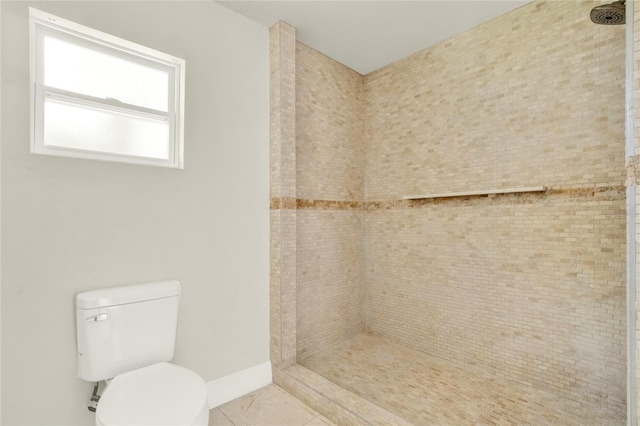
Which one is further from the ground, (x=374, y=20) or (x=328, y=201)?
(x=374, y=20)

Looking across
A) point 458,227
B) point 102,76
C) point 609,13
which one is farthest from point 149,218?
point 609,13

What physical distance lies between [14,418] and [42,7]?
6.51ft

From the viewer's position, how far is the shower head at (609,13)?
155 centimetres

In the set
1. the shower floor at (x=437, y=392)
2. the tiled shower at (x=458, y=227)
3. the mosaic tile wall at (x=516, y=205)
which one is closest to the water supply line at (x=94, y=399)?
the tiled shower at (x=458, y=227)

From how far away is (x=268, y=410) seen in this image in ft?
6.77

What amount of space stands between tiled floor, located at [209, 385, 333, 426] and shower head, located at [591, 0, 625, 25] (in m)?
2.73

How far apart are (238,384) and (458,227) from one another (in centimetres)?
209

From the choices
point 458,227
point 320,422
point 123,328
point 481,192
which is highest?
point 481,192

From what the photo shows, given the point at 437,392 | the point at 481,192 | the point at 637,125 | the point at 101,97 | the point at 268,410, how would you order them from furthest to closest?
the point at 481,192 < the point at 437,392 < the point at 268,410 < the point at 101,97 < the point at 637,125

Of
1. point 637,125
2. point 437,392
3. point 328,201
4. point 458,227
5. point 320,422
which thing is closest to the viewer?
point 637,125

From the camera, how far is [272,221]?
244cm

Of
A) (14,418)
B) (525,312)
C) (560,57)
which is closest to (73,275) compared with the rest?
(14,418)

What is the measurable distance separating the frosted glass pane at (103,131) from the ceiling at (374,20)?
42.0 inches

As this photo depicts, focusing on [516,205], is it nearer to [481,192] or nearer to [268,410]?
[481,192]
